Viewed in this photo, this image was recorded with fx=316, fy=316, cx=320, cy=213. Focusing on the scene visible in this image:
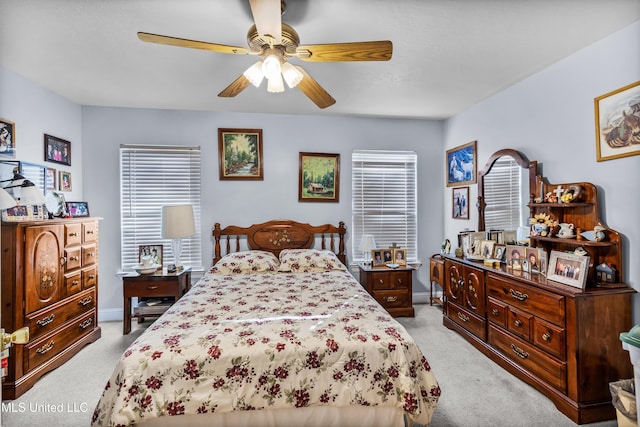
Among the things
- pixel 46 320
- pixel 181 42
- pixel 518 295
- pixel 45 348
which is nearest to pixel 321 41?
pixel 181 42

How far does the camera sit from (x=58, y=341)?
281cm

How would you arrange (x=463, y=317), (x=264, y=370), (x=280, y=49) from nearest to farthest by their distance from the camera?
1. (x=264, y=370)
2. (x=280, y=49)
3. (x=463, y=317)

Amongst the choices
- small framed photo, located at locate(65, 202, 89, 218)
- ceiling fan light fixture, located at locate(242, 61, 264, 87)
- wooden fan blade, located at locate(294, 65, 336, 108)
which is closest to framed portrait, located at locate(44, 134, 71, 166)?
small framed photo, located at locate(65, 202, 89, 218)

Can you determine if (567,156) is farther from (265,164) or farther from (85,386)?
(85,386)

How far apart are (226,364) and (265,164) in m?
2.82

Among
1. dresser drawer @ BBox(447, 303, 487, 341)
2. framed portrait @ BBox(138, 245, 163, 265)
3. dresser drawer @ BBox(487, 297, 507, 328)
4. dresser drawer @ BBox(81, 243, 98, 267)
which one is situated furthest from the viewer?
framed portrait @ BBox(138, 245, 163, 265)

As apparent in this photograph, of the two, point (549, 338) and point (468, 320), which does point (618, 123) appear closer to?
point (549, 338)

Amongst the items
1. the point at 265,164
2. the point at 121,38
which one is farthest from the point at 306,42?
the point at 265,164

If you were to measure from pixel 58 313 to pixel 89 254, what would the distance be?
66 cm

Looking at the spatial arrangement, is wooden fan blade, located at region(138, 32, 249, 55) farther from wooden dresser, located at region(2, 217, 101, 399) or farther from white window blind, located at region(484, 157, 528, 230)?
white window blind, located at region(484, 157, 528, 230)

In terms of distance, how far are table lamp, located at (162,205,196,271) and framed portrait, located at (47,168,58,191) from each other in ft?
3.59

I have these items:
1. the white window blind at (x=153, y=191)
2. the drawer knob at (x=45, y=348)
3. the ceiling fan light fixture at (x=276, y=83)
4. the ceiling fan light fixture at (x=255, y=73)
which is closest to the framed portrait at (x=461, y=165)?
the ceiling fan light fixture at (x=276, y=83)

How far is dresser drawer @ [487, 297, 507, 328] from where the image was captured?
2709 millimetres

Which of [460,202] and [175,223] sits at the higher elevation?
[460,202]
